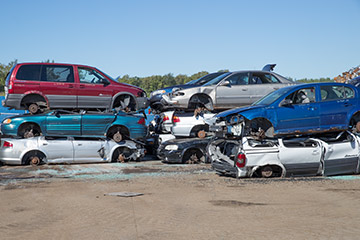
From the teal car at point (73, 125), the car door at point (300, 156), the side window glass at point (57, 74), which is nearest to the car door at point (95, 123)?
the teal car at point (73, 125)

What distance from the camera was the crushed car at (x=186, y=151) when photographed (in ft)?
45.9

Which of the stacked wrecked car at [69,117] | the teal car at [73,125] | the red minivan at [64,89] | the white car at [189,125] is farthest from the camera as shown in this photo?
the white car at [189,125]

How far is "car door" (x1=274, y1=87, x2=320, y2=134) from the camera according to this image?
1118 centimetres

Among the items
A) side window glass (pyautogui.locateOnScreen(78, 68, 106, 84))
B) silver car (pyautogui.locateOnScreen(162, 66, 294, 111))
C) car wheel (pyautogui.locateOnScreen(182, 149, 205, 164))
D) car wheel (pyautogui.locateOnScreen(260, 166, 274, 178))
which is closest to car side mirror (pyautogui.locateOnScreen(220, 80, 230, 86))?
silver car (pyautogui.locateOnScreen(162, 66, 294, 111))

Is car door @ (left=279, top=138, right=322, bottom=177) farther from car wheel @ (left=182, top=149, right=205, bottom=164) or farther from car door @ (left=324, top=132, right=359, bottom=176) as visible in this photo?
car wheel @ (left=182, top=149, right=205, bottom=164)

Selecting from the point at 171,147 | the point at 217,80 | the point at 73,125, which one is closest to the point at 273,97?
the point at 217,80

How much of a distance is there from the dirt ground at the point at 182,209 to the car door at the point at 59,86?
128 inches

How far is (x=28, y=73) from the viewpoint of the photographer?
43.5 ft

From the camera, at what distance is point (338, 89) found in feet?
38.7

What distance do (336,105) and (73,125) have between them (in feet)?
26.0

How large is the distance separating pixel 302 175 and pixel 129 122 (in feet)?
20.1

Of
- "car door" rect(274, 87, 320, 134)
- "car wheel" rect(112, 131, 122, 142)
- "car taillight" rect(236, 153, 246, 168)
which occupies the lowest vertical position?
"car taillight" rect(236, 153, 246, 168)

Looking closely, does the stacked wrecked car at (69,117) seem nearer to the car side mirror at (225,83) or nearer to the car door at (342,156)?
the car side mirror at (225,83)

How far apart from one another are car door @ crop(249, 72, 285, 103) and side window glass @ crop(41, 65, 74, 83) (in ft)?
19.0
